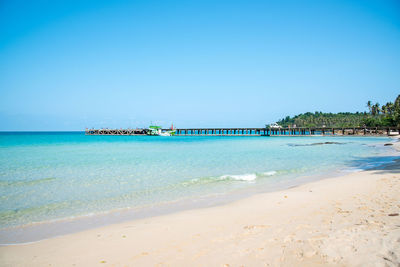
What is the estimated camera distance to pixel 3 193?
8.83 m

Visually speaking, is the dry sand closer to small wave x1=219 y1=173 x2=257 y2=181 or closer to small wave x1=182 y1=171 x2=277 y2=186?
small wave x1=182 y1=171 x2=277 y2=186

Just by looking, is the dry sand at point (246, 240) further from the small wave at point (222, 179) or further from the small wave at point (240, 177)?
the small wave at point (240, 177)

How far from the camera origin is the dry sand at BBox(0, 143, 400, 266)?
3.32 m

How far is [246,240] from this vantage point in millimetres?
4098

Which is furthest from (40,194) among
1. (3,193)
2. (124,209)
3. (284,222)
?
(284,222)

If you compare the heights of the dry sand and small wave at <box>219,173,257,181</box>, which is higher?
the dry sand

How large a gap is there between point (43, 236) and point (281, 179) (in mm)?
9057

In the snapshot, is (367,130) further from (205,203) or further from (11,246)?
(11,246)

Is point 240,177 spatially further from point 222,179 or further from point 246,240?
point 246,240

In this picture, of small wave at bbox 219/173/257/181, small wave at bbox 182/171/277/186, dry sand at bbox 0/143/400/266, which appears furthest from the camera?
small wave at bbox 219/173/257/181

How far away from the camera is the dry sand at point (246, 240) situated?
3.32 m

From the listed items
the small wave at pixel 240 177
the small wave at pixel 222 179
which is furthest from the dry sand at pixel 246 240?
the small wave at pixel 240 177

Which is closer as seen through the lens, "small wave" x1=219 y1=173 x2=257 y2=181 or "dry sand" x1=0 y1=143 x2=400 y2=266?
"dry sand" x1=0 y1=143 x2=400 y2=266

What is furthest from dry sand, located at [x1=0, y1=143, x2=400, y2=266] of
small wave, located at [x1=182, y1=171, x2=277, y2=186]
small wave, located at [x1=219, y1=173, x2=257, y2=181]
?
small wave, located at [x1=219, y1=173, x2=257, y2=181]
